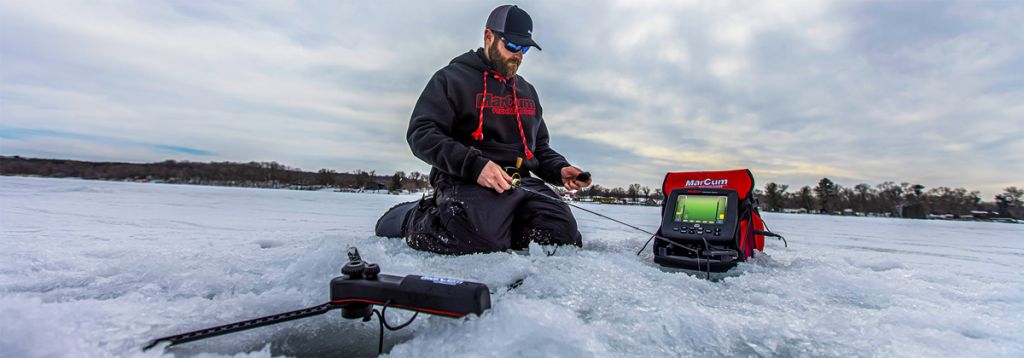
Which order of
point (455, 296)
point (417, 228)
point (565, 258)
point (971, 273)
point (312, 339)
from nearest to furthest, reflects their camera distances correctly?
1. point (455, 296)
2. point (312, 339)
3. point (565, 258)
4. point (417, 228)
5. point (971, 273)

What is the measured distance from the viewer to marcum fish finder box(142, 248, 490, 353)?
0.92 metres

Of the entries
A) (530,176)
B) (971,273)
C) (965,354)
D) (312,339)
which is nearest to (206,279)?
(312,339)

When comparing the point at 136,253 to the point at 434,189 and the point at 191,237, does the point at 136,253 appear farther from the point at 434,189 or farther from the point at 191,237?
the point at 434,189

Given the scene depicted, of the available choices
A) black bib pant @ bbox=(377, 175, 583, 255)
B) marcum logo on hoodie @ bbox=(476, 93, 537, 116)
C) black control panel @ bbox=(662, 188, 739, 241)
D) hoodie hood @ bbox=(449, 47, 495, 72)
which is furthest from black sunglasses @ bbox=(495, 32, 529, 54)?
black control panel @ bbox=(662, 188, 739, 241)

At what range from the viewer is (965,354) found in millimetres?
981

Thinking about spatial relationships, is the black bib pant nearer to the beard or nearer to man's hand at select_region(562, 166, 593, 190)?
man's hand at select_region(562, 166, 593, 190)

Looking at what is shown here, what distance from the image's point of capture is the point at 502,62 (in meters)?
2.69

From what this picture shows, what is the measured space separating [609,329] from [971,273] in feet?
9.70

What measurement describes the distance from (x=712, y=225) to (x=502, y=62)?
156cm

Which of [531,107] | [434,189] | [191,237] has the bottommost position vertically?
[191,237]

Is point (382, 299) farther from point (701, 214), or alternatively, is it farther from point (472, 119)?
point (701, 214)

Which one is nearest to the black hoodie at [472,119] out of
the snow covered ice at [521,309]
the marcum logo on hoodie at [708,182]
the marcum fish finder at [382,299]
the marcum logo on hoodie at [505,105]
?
the marcum logo on hoodie at [505,105]

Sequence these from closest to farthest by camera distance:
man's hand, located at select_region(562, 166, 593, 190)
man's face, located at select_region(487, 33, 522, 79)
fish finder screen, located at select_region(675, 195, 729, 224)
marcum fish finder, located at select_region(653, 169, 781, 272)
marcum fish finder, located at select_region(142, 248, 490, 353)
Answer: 1. marcum fish finder, located at select_region(142, 248, 490, 353)
2. marcum fish finder, located at select_region(653, 169, 781, 272)
3. fish finder screen, located at select_region(675, 195, 729, 224)
4. man's face, located at select_region(487, 33, 522, 79)
5. man's hand, located at select_region(562, 166, 593, 190)

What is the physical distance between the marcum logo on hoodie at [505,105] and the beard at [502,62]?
0.15 meters
